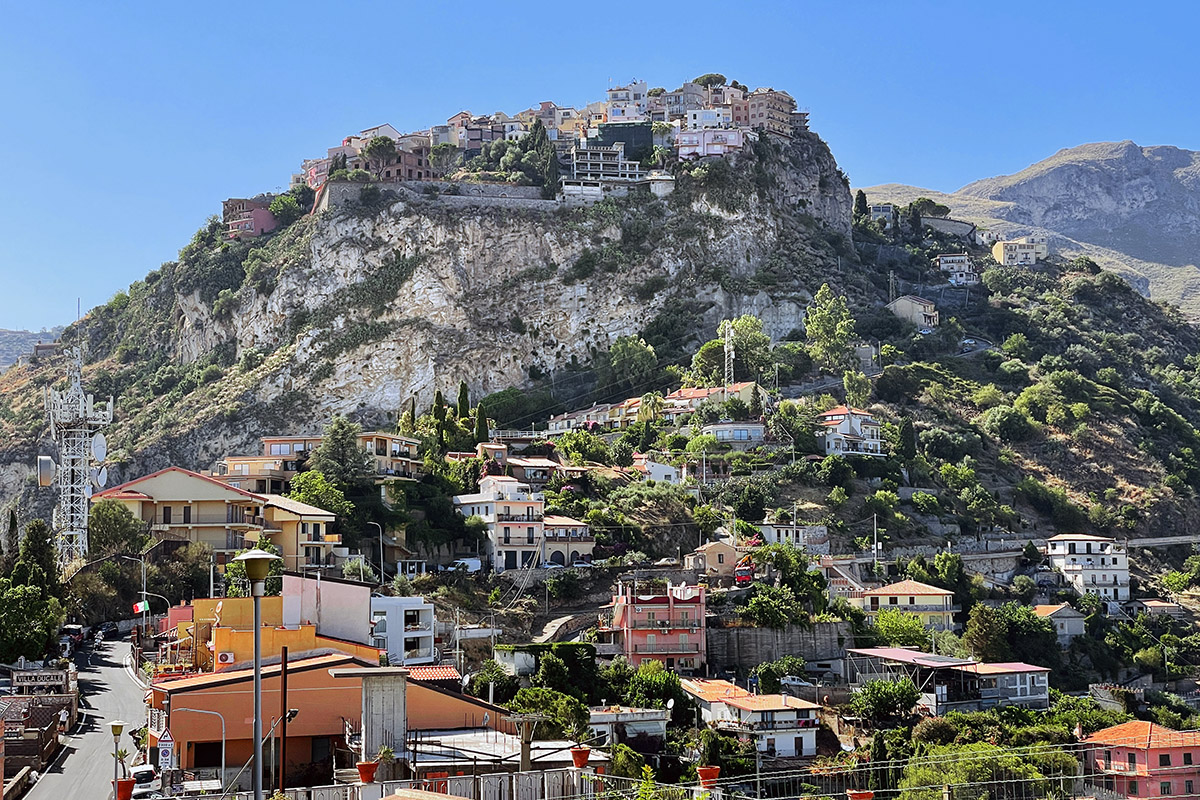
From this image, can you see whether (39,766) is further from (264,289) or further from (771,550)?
(264,289)

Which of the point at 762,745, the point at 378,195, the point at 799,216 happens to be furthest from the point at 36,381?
the point at 762,745

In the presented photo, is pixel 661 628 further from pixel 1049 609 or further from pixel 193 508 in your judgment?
pixel 1049 609

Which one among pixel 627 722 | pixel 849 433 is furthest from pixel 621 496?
pixel 627 722

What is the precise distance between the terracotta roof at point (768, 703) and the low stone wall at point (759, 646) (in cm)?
672

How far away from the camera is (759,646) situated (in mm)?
59469

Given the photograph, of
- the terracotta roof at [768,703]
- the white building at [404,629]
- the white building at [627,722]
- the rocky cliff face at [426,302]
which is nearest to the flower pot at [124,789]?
the white building at [404,629]

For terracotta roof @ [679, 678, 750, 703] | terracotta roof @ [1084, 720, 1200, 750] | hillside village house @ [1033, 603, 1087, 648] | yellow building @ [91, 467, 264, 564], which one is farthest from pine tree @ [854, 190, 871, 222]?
terracotta roof @ [1084, 720, 1200, 750]

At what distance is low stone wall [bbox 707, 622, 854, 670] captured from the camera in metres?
59.2

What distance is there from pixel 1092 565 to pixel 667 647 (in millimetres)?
32333

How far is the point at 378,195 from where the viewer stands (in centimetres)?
11081

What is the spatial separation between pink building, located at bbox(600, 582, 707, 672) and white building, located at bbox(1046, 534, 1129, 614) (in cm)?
→ 2890

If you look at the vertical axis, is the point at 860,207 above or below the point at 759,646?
above

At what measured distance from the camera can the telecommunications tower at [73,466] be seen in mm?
54656

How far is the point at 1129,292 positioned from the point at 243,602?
122246 mm
